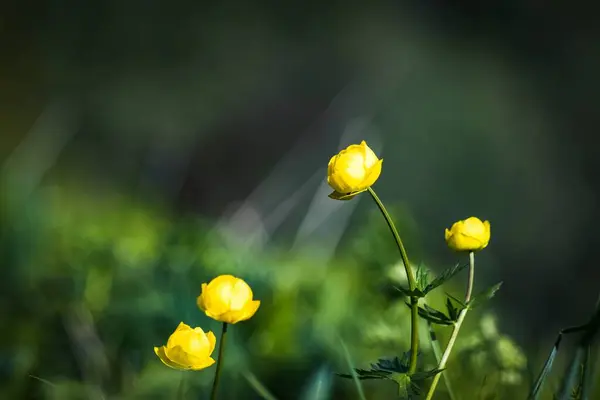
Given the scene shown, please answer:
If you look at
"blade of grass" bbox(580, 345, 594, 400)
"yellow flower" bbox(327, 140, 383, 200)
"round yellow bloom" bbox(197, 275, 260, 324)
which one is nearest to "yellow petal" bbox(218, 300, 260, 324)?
"round yellow bloom" bbox(197, 275, 260, 324)

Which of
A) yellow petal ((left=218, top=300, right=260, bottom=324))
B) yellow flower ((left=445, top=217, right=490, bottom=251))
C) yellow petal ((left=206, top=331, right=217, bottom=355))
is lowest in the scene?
yellow petal ((left=206, top=331, right=217, bottom=355))

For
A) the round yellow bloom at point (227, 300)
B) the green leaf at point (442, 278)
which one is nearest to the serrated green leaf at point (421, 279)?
the green leaf at point (442, 278)

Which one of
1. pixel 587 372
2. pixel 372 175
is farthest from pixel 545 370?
pixel 372 175

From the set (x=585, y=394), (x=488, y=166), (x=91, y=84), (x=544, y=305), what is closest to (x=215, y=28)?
(x=91, y=84)

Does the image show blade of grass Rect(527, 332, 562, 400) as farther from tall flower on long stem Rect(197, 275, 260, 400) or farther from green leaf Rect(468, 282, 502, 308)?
tall flower on long stem Rect(197, 275, 260, 400)

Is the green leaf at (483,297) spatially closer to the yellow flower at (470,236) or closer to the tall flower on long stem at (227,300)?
the yellow flower at (470,236)
